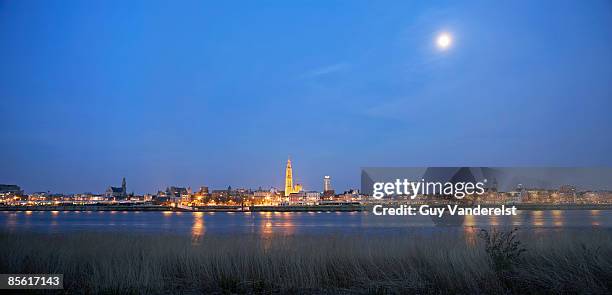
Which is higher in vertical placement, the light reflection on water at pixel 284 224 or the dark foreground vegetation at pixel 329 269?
the dark foreground vegetation at pixel 329 269

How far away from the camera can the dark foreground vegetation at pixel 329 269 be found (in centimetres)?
998

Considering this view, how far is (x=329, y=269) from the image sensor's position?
38.3 feet

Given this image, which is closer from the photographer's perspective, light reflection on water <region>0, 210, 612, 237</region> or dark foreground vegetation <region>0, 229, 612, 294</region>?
dark foreground vegetation <region>0, 229, 612, 294</region>

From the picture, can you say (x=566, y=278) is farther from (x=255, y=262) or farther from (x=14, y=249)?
(x=14, y=249)

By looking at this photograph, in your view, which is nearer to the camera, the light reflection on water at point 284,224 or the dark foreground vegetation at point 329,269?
the dark foreground vegetation at point 329,269

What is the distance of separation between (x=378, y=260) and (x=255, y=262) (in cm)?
296

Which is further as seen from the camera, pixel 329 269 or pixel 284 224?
pixel 284 224

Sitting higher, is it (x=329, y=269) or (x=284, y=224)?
(x=329, y=269)

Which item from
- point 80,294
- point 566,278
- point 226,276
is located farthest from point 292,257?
point 566,278

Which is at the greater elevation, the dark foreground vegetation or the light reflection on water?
the dark foreground vegetation

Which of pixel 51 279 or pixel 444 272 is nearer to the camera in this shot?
pixel 51 279

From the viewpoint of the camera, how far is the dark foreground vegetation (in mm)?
9984

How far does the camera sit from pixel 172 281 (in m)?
10.8

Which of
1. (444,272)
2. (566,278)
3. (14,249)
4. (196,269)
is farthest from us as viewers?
(14,249)
